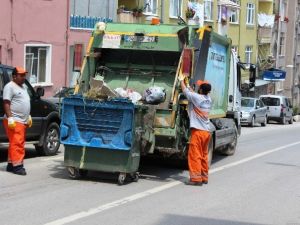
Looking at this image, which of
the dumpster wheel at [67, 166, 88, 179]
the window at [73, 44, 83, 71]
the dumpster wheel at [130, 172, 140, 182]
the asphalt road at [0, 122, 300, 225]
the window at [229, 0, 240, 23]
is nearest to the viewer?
the asphalt road at [0, 122, 300, 225]

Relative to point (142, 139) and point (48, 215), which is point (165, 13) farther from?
point (48, 215)

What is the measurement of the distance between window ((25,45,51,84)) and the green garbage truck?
11136 mm

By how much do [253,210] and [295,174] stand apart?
13.9 feet

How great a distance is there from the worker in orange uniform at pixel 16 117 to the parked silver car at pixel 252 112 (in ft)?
69.3

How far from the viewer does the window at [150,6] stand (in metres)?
31.3

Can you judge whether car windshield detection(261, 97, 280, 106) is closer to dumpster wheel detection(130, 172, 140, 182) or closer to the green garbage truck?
the green garbage truck

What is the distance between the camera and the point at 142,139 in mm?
9945

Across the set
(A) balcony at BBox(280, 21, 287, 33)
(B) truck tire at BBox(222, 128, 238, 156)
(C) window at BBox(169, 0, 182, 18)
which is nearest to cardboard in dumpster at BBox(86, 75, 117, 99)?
(B) truck tire at BBox(222, 128, 238, 156)

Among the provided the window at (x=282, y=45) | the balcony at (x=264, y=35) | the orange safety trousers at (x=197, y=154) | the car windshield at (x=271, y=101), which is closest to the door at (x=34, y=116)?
the orange safety trousers at (x=197, y=154)

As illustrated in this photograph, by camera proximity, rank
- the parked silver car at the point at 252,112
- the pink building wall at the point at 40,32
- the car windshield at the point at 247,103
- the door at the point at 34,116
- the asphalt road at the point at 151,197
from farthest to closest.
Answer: the car windshield at the point at 247,103, the parked silver car at the point at 252,112, the pink building wall at the point at 40,32, the door at the point at 34,116, the asphalt road at the point at 151,197

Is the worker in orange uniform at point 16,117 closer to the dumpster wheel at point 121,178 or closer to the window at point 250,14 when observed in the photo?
the dumpster wheel at point 121,178

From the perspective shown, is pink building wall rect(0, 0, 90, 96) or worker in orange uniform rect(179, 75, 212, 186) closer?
worker in orange uniform rect(179, 75, 212, 186)

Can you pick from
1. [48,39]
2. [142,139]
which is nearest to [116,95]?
[142,139]

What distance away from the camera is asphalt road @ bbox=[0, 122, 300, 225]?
7539 millimetres
